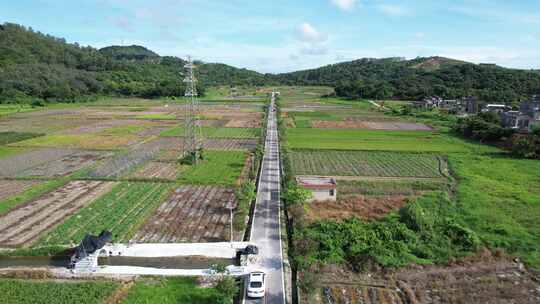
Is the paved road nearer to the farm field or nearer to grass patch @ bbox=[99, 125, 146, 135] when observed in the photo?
the farm field

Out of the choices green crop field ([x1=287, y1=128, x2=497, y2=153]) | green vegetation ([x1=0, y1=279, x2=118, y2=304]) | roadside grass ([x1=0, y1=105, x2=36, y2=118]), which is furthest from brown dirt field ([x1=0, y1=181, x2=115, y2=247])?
roadside grass ([x1=0, y1=105, x2=36, y2=118])

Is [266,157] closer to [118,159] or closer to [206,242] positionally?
[118,159]

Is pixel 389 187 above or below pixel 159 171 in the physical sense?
below

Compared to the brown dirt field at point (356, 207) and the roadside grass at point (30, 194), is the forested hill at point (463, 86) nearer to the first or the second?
the brown dirt field at point (356, 207)

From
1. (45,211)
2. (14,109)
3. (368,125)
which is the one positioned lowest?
(45,211)

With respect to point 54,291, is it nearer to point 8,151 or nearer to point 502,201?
point 502,201

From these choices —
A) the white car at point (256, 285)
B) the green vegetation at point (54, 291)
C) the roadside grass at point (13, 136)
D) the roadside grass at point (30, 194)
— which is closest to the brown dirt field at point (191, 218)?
the green vegetation at point (54, 291)

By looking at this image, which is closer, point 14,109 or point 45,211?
point 45,211

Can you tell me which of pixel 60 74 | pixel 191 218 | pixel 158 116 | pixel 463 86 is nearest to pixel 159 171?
pixel 191 218
